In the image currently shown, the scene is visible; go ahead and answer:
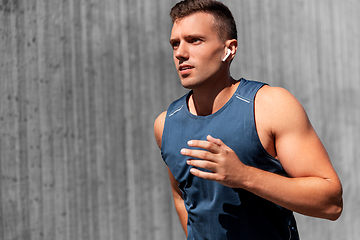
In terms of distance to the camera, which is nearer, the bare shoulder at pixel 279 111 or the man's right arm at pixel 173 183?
the bare shoulder at pixel 279 111

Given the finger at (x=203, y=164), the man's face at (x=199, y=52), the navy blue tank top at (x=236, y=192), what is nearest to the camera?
the finger at (x=203, y=164)

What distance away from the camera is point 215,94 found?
6.08 ft

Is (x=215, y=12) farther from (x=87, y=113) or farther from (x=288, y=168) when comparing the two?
(x=87, y=113)

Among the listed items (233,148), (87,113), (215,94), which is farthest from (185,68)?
(87,113)

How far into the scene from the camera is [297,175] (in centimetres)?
153

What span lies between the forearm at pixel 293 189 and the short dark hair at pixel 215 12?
840mm

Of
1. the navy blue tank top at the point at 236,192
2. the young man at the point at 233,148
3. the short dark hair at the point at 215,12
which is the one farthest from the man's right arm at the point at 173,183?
the short dark hair at the point at 215,12

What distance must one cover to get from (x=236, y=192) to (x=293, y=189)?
34 centimetres

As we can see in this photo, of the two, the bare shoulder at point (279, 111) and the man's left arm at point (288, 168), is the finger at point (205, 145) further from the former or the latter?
the bare shoulder at point (279, 111)

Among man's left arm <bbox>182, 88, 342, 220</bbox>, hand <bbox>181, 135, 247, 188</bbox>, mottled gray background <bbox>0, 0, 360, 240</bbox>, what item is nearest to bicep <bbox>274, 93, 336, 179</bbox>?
man's left arm <bbox>182, 88, 342, 220</bbox>

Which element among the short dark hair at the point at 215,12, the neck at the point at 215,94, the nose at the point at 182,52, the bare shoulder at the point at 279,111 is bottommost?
the bare shoulder at the point at 279,111

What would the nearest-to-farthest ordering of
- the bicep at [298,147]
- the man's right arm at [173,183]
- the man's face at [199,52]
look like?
1. the bicep at [298,147]
2. the man's face at [199,52]
3. the man's right arm at [173,183]

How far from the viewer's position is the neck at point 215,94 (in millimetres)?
1847

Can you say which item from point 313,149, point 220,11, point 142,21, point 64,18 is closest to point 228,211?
point 313,149
